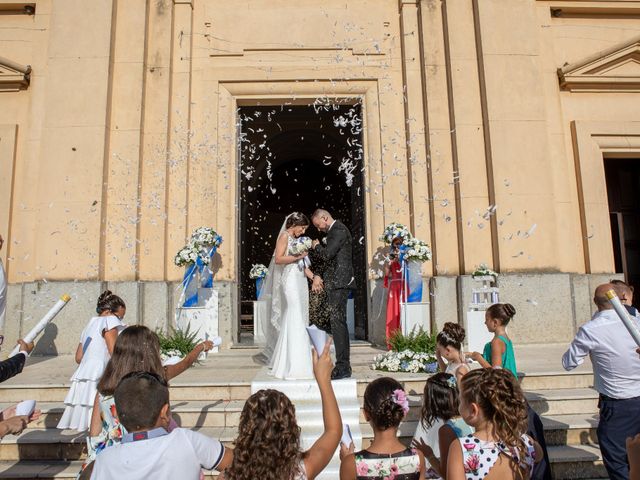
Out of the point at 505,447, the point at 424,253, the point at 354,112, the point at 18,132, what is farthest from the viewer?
the point at 354,112

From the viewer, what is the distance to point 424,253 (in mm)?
8859

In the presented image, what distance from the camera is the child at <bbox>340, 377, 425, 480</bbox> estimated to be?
2521mm

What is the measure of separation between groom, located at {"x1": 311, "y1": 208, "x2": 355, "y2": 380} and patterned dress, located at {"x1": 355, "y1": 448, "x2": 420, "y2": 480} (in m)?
3.51

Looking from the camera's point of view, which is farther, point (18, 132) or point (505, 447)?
point (18, 132)

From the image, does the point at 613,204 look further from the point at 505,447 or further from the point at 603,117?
the point at 505,447

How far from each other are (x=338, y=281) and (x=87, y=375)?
296cm

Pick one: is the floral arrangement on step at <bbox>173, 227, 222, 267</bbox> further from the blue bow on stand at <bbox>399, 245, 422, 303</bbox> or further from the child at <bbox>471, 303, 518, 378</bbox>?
the child at <bbox>471, 303, 518, 378</bbox>

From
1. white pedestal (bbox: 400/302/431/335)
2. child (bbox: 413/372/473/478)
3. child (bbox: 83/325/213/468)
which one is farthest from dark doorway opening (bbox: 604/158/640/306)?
child (bbox: 83/325/213/468)

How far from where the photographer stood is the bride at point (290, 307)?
253 inches

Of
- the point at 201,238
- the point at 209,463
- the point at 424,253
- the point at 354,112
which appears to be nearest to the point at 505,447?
the point at 209,463

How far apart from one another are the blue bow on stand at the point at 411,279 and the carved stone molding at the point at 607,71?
5178 millimetres

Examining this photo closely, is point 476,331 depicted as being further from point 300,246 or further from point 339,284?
point 300,246

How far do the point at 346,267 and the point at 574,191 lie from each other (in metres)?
6.34

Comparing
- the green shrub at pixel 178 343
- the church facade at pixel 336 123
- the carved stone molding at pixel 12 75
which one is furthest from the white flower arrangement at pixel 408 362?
the carved stone molding at pixel 12 75
